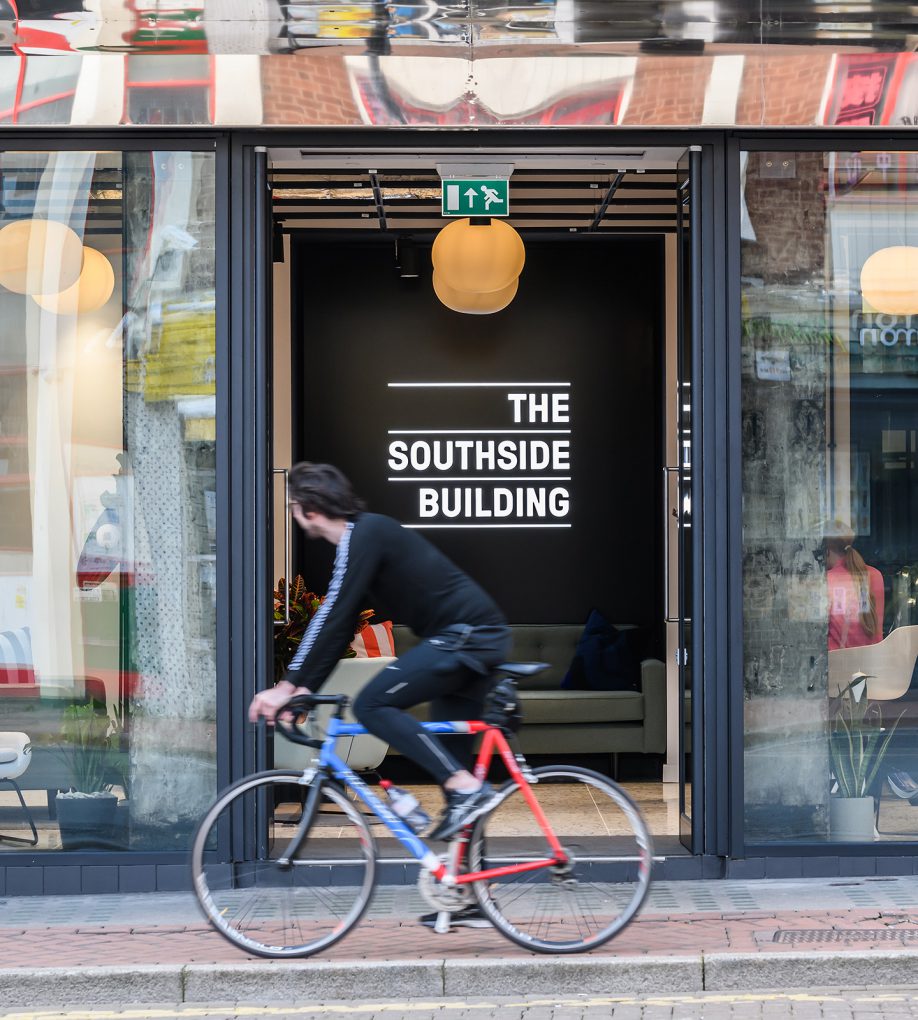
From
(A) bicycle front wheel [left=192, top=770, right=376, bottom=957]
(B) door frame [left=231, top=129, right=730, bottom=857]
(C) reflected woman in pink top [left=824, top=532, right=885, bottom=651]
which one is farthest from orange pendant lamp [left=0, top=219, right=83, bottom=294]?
(C) reflected woman in pink top [left=824, top=532, right=885, bottom=651]

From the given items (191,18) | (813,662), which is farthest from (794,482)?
(191,18)

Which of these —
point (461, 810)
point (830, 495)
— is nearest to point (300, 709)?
point (461, 810)

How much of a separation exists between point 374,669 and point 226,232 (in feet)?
9.14

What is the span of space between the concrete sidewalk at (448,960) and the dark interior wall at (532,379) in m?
4.53

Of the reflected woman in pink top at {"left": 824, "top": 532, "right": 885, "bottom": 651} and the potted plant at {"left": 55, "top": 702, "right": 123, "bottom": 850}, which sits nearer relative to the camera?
the potted plant at {"left": 55, "top": 702, "right": 123, "bottom": 850}

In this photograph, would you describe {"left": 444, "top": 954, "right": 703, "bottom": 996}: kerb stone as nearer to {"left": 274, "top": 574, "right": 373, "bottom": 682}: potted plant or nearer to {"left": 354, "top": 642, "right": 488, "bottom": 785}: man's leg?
{"left": 354, "top": 642, "right": 488, "bottom": 785}: man's leg

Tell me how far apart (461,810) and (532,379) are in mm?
5566

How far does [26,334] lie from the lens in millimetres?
6766

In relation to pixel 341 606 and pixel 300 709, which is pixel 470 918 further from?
pixel 341 606

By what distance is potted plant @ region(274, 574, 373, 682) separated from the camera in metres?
8.55

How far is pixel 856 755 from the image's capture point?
6.91 metres

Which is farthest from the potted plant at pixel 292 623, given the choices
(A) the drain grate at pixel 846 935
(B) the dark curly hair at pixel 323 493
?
(A) the drain grate at pixel 846 935

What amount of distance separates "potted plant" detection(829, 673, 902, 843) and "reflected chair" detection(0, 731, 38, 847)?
3.77m

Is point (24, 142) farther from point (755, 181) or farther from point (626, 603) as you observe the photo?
point (626, 603)
